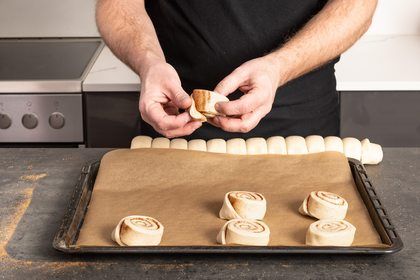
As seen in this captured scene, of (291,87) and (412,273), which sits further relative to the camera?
(291,87)

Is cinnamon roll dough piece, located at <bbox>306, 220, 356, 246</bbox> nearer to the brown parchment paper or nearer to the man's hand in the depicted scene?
the brown parchment paper

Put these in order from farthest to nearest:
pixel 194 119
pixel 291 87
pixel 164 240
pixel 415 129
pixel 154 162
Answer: pixel 415 129, pixel 291 87, pixel 154 162, pixel 194 119, pixel 164 240

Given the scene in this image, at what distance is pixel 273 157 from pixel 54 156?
0.46m

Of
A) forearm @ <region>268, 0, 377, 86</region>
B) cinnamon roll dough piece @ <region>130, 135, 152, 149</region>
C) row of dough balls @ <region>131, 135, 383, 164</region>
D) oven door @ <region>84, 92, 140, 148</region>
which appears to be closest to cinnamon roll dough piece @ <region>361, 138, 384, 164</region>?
row of dough balls @ <region>131, 135, 383, 164</region>

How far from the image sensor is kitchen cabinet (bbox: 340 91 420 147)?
86.6 inches

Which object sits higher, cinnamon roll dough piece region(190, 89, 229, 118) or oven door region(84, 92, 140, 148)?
cinnamon roll dough piece region(190, 89, 229, 118)

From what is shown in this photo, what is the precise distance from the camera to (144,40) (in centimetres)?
156

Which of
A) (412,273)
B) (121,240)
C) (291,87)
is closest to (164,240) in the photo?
(121,240)

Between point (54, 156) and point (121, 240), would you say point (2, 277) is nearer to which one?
point (121, 240)

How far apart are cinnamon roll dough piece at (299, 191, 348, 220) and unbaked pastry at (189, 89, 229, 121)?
23cm

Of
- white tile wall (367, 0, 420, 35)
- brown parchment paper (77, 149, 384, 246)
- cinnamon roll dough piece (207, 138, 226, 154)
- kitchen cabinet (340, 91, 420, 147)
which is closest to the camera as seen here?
brown parchment paper (77, 149, 384, 246)

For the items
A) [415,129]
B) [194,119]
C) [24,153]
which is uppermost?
[194,119]

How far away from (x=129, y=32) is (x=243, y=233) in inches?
26.3

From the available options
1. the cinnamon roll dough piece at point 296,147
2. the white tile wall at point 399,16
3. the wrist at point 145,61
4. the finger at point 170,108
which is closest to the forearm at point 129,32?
the wrist at point 145,61
